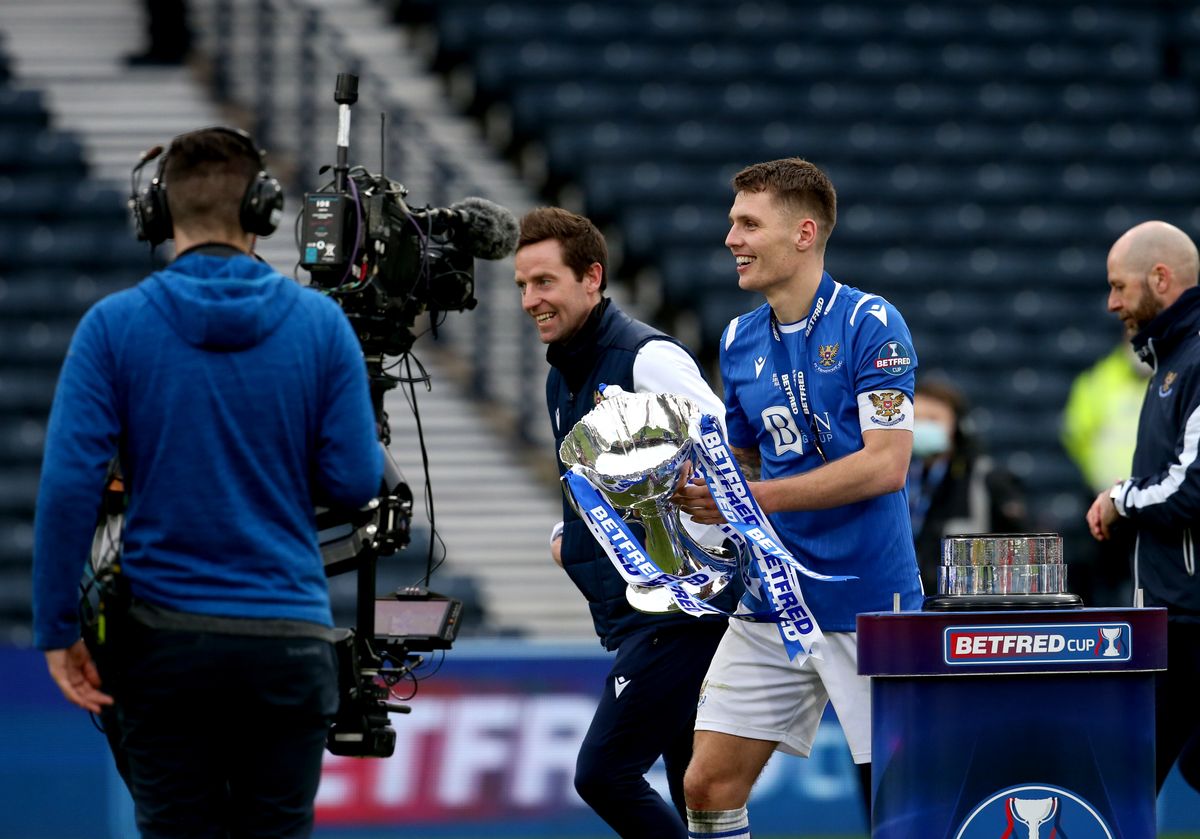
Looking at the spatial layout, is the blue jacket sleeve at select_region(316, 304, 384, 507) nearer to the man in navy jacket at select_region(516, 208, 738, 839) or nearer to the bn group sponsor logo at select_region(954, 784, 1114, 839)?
the man in navy jacket at select_region(516, 208, 738, 839)

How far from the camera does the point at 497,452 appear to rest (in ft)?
36.6

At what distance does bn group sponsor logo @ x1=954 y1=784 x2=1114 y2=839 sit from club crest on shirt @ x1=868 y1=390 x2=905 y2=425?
92 centimetres

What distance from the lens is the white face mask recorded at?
7.47 metres

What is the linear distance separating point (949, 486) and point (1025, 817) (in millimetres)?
3310

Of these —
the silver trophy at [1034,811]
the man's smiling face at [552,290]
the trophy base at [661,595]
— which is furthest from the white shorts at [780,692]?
the man's smiling face at [552,290]

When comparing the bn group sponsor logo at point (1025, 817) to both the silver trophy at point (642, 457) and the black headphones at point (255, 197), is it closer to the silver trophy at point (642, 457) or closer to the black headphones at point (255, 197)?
the silver trophy at point (642, 457)

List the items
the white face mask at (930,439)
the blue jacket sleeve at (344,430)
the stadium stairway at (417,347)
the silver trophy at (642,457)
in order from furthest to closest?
the stadium stairway at (417,347), the white face mask at (930,439), the silver trophy at (642,457), the blue jacket sleeve at (344,430)

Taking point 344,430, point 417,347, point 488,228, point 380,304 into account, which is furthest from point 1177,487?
point 417,347

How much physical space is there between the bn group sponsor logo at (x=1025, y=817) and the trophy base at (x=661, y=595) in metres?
0.84

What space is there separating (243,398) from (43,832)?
15.9 ft

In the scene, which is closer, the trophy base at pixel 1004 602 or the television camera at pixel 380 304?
the trophy base at pixel 1004 602

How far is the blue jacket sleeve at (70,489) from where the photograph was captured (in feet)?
11.7

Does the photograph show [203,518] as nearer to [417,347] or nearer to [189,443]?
[189,443]

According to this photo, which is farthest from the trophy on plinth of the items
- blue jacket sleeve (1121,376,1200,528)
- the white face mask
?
the white face mask
